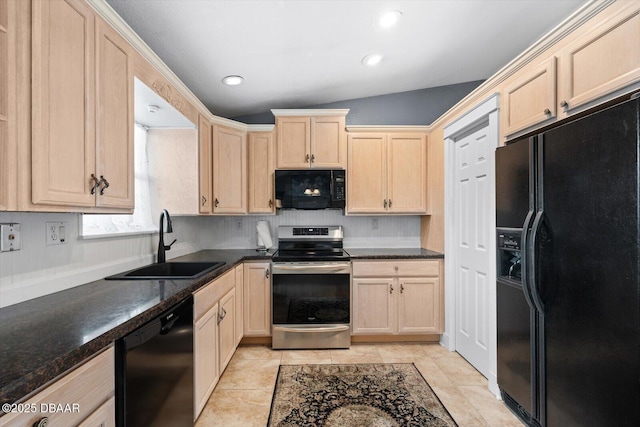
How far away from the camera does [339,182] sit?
3104mm

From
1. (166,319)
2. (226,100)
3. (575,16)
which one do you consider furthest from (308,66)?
(166,319)

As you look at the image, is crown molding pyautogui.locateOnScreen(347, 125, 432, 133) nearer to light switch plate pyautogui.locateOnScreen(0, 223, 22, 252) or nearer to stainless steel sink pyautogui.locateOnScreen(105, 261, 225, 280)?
stainless steel sink pyautogui.locateOnScreen(105, 261, 225, 280)

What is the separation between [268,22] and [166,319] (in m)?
1.83

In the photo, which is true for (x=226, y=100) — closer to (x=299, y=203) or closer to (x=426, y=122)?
(x=299, y=203)

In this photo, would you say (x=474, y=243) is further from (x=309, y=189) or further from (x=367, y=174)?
(x=309, y=189)

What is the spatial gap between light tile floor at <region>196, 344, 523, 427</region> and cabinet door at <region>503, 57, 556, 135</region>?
5.90 ft

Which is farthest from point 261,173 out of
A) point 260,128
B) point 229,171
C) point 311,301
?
point 311,301

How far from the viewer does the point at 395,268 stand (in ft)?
9.45

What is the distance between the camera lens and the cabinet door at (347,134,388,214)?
10.4 feet

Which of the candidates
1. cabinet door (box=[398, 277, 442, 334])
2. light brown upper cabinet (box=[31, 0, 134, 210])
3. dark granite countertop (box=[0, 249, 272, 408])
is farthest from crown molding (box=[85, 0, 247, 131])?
cabinet door (box=[398, 277, 442, 334])

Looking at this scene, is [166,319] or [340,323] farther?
[340,323]

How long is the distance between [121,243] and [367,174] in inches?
88.4

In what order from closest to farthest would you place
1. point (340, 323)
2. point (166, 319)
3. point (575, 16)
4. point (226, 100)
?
point (166, 319) → point (575, 16) → point (340, 323) → point (226, 100)

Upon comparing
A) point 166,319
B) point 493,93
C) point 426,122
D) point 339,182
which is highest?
point 426,122
